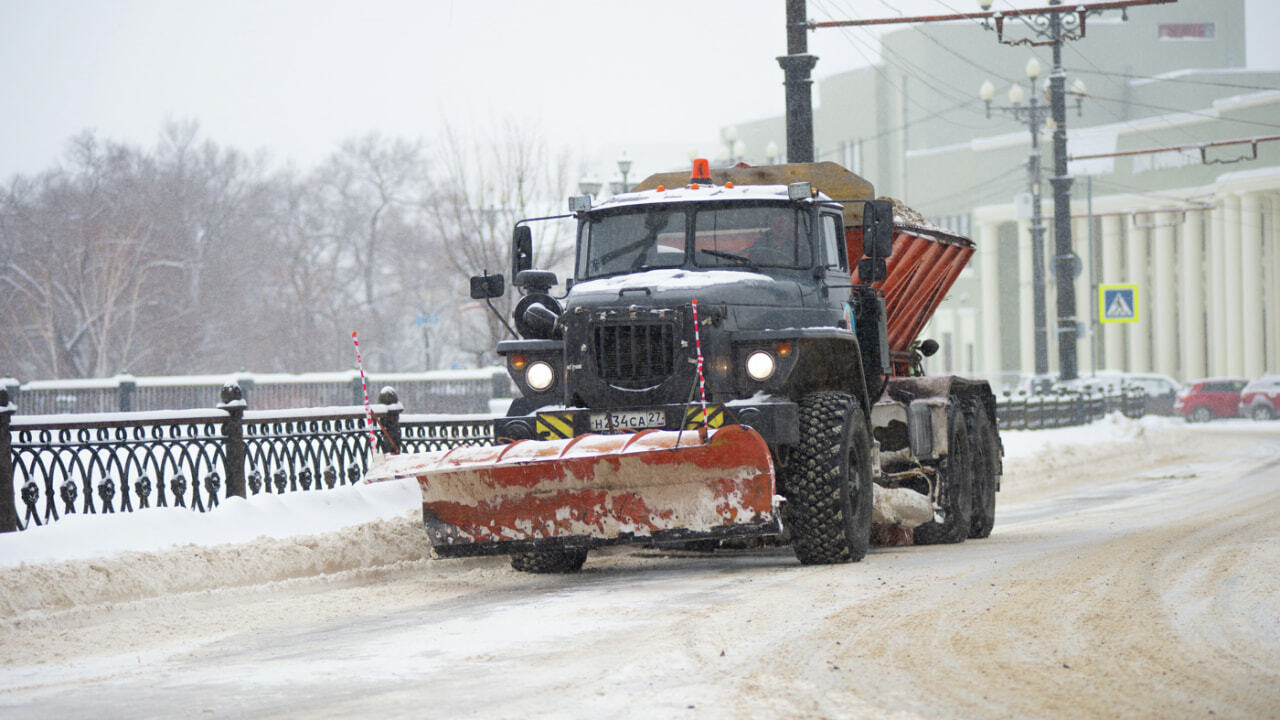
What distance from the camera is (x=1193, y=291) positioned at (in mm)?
68500

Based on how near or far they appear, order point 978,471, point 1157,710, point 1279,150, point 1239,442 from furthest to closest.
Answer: point 1279,150 → point 1239,442 → point 978,471 → point 1157,710

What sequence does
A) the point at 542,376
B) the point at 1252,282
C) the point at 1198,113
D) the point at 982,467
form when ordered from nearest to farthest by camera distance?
the point at 542,376 → the point at 982,467 → the point at 1252,282 → the point at 1198,113

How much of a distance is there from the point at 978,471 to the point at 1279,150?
172ft

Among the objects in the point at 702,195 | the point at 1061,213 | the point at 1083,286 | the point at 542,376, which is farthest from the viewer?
the point at 1083,286

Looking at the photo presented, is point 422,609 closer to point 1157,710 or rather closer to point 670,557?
point 670,557

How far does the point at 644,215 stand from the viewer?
457 inches

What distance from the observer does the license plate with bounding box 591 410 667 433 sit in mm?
10445

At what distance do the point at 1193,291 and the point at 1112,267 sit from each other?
4678 mm

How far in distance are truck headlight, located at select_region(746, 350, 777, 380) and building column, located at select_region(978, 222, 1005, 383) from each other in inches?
2717

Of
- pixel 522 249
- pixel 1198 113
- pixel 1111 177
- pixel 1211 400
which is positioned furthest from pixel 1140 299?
pixel 522 249

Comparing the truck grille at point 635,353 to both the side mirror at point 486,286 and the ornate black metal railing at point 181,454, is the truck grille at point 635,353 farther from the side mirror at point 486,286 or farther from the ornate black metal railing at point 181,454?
the ornate black metal railing at point 181,454

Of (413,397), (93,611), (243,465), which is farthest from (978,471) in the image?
(413,397)

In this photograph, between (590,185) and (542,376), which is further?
(590,185)

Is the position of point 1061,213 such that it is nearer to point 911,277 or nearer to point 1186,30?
point 911,277
